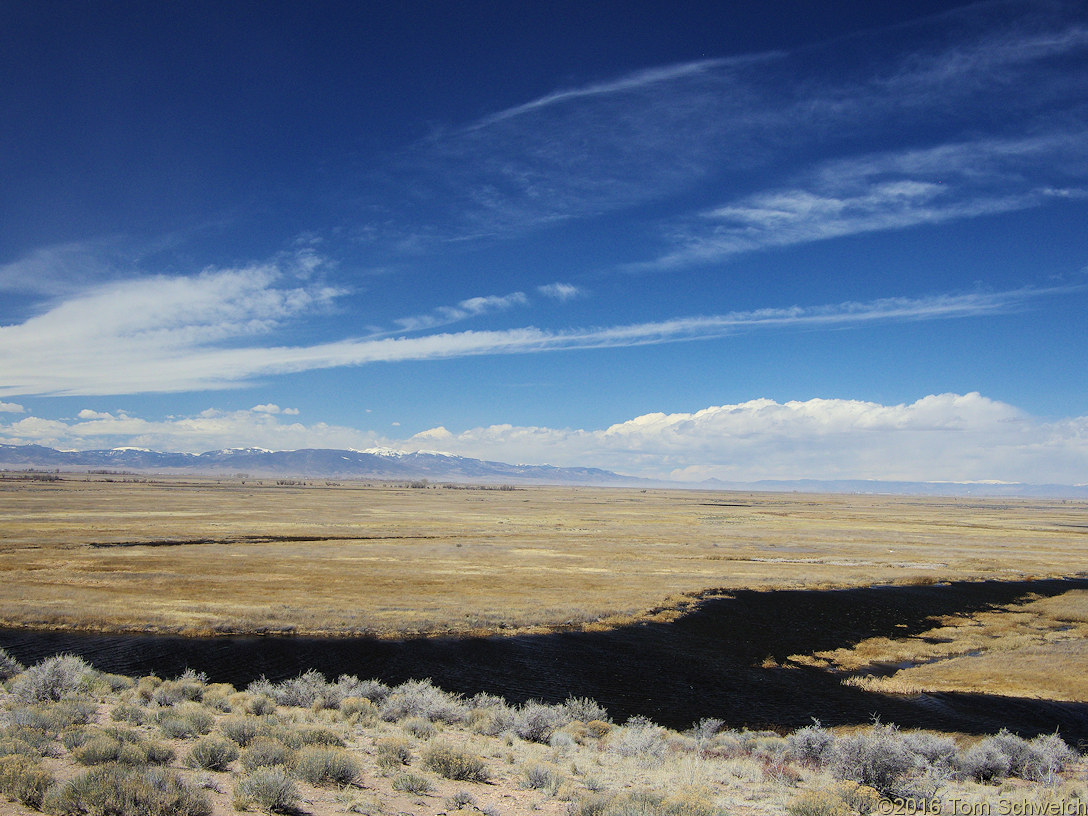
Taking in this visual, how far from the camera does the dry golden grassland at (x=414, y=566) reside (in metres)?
33.5

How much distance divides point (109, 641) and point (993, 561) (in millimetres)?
73950

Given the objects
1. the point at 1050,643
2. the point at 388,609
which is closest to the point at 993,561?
the point at 1050,643

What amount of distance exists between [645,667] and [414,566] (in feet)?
94.0

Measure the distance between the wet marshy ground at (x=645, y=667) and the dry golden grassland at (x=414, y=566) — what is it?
2.66 metres

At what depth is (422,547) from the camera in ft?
208

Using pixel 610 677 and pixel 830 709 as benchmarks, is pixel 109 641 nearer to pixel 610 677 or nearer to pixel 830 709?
pixel 610 677

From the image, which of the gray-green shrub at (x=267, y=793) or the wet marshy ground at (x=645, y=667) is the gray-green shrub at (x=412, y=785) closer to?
the gray-green shrub at (x=267, y=793)

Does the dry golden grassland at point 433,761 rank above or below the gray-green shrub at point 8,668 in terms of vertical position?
above

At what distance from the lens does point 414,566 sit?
51.3 metres

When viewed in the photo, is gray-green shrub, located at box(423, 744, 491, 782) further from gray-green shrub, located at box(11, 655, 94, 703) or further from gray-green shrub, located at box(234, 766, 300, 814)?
gray-green shrub, located at box(11, 655, 94, 703)

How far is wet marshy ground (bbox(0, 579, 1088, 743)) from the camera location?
21453 mm

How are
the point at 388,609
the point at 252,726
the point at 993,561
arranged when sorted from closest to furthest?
1. the point at 252,726
2. the point at 388,609
3. the point at 993,561

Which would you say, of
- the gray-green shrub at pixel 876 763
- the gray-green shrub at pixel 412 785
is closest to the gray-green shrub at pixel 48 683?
the gray-green shrub at pixel 412 785

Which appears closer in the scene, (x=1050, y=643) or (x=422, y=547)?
(x=1050, y=643)
